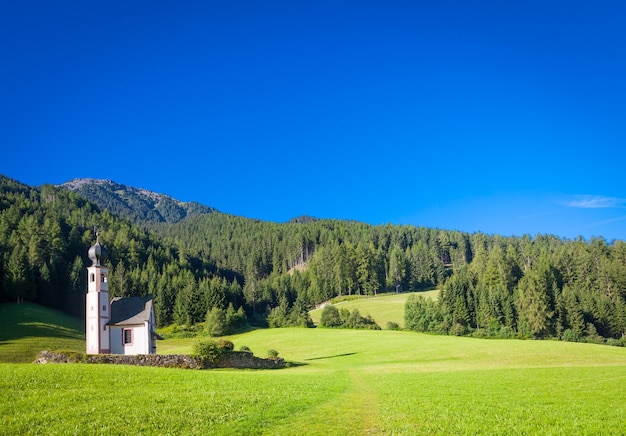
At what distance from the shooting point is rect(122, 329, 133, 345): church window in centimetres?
5094

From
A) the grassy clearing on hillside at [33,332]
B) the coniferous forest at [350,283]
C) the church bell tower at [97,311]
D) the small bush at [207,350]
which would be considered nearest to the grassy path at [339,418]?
the small bush at [207,350]

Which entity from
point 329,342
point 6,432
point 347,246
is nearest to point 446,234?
point 347,246

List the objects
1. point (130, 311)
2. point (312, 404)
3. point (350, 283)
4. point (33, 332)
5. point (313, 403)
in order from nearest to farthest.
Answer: point (312, 404) → point (313, 403) → point (130, 311) → point (33, 332) → point (350, 283)

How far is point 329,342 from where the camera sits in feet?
221

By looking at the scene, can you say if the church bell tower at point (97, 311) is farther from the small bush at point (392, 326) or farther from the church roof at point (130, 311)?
the small bush at point (392, 326)

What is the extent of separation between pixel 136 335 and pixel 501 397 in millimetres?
42647

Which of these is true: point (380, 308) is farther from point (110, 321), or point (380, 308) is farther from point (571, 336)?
point (110, 321)

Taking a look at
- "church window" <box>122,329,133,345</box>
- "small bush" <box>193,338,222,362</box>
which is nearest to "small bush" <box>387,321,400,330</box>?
"small bush" <box>193,338,222,362</box>

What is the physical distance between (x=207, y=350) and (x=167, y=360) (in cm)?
393

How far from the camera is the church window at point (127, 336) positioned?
50.9 m

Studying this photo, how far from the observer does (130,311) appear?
52281 mm

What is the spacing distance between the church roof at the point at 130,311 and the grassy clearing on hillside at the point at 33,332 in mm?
11070

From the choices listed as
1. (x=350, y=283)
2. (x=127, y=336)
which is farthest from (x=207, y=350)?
(x=350, y=283)

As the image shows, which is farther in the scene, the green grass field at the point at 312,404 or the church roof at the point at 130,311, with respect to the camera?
the church roof at the point at 130,311
